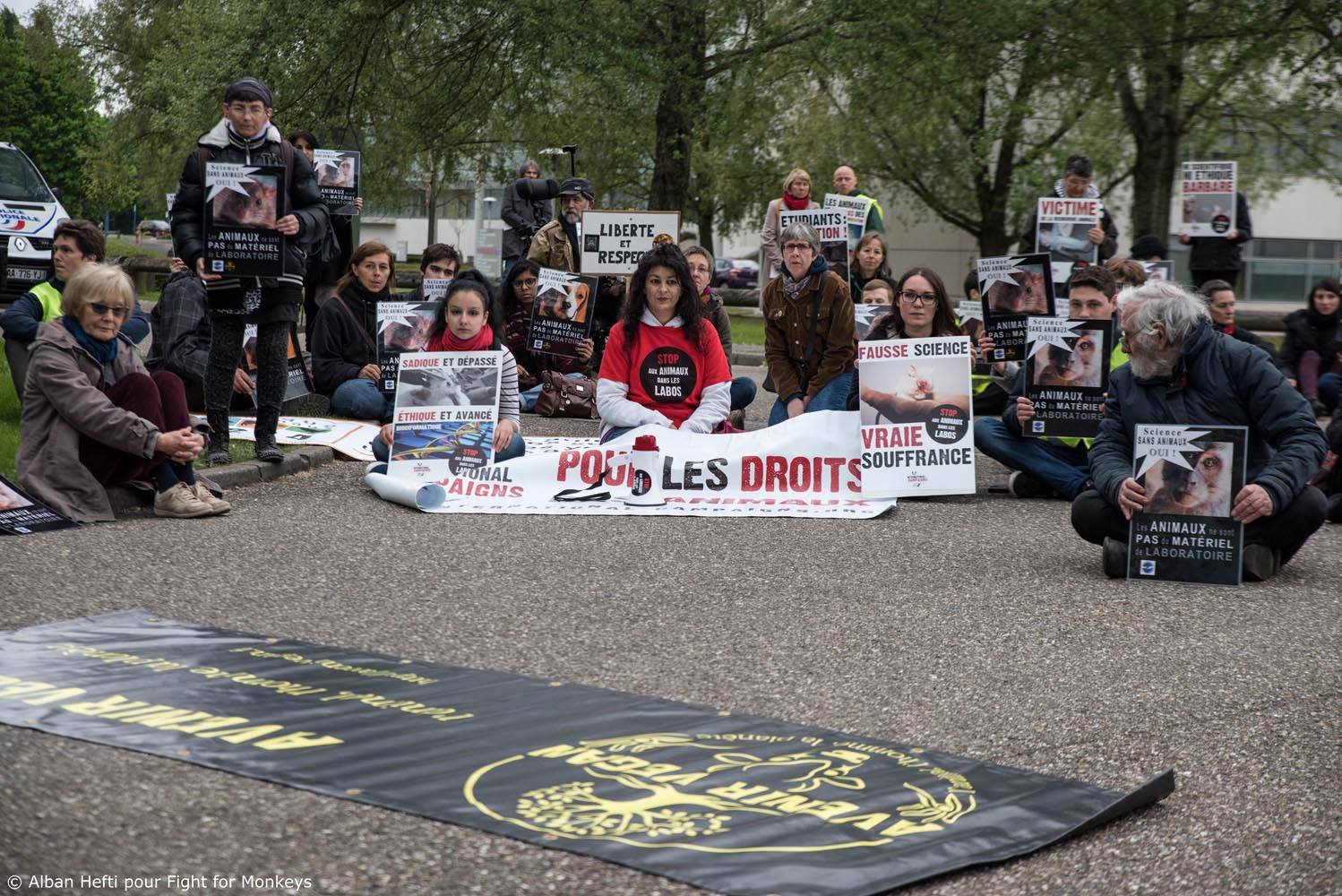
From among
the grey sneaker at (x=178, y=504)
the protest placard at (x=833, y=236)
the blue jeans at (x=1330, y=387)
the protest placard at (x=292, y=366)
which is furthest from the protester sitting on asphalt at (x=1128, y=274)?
the grey sneaker at (x=178, y=504)

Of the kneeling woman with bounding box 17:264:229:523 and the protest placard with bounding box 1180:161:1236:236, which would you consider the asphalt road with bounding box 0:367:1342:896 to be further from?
the protest placard with bounding box 1180:161:1236:236

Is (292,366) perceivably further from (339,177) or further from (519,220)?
(519,220)

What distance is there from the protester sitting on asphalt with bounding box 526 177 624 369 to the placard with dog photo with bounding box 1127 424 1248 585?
278 inches

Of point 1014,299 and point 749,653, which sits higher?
point 1014,299

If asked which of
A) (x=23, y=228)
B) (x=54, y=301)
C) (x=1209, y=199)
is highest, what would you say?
(x=1209, y=199)

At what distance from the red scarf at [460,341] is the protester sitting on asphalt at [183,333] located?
247cm

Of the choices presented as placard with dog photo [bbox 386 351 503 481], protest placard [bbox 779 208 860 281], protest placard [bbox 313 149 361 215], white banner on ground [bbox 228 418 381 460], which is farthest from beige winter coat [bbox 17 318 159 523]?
protest placard [bbox 313 149 361 215]

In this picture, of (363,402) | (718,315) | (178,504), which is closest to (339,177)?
(363,402)

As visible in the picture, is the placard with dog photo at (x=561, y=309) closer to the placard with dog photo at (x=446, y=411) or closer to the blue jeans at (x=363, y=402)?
the blue jeans at (x=363, y=402)

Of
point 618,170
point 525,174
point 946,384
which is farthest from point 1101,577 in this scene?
point 618,170

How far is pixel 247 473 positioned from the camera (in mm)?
9500

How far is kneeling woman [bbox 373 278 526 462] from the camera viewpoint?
378 inches

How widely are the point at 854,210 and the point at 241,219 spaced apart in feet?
24.0

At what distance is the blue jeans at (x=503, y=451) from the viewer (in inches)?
380
